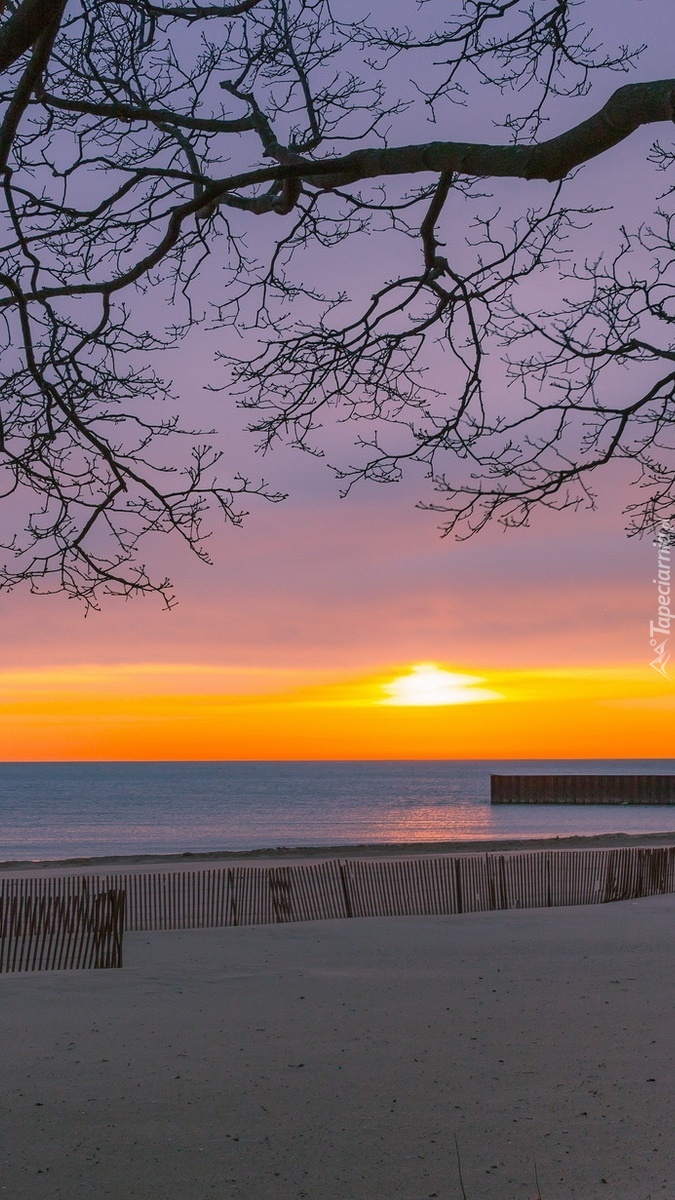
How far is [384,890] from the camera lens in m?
20.0

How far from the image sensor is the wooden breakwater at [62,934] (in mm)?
13875

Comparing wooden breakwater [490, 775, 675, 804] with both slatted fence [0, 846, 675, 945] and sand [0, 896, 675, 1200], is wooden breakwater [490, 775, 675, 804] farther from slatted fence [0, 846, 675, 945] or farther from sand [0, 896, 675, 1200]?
sand [0, 896, 675, 1200]

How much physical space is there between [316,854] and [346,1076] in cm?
3793

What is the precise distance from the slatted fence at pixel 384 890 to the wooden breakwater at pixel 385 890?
0.06 ft

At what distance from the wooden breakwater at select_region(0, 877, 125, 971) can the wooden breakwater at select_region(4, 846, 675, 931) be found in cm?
250

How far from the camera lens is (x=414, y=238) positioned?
20.9 ft

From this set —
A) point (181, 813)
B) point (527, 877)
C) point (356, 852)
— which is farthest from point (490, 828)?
point (527, 877)

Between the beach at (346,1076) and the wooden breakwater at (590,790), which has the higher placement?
the beach at (346,1076)

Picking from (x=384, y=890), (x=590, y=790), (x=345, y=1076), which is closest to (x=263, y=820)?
(x=590, y=790)

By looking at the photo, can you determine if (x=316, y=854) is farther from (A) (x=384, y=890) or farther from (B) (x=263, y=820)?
(B) (x=263, y=820)

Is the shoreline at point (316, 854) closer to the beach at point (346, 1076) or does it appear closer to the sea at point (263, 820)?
the sea at point (263, 820)

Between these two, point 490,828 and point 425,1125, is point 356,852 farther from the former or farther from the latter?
point 425,1125

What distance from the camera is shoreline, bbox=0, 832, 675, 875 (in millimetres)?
41594

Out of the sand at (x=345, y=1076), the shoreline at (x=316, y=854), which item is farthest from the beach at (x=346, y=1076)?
the shoreline at (x=316, y=854)
